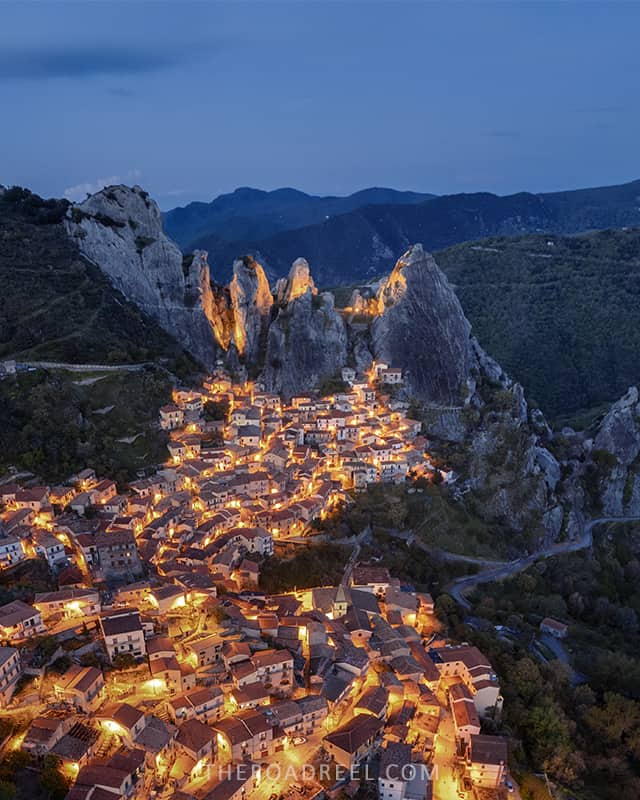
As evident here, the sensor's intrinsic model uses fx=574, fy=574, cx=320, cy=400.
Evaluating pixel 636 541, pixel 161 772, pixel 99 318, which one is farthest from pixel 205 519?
pixel 636 541

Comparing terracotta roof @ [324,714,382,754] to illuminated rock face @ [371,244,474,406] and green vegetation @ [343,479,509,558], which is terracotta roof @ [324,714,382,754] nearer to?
green vegetation @ [343,479,509,558]

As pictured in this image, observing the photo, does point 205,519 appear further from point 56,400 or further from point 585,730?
point 585,730

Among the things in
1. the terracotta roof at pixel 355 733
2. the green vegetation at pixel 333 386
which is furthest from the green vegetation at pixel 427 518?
the terracotta roof at pixel 355 733

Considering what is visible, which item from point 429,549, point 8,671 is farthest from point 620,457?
point 8,671

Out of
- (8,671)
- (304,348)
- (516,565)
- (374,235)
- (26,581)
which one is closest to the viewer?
(8,671)

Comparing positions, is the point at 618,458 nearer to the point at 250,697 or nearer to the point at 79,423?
the point at 250,697

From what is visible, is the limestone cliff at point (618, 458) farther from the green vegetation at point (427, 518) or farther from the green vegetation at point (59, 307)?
the green vegetation at point (59, 307)
